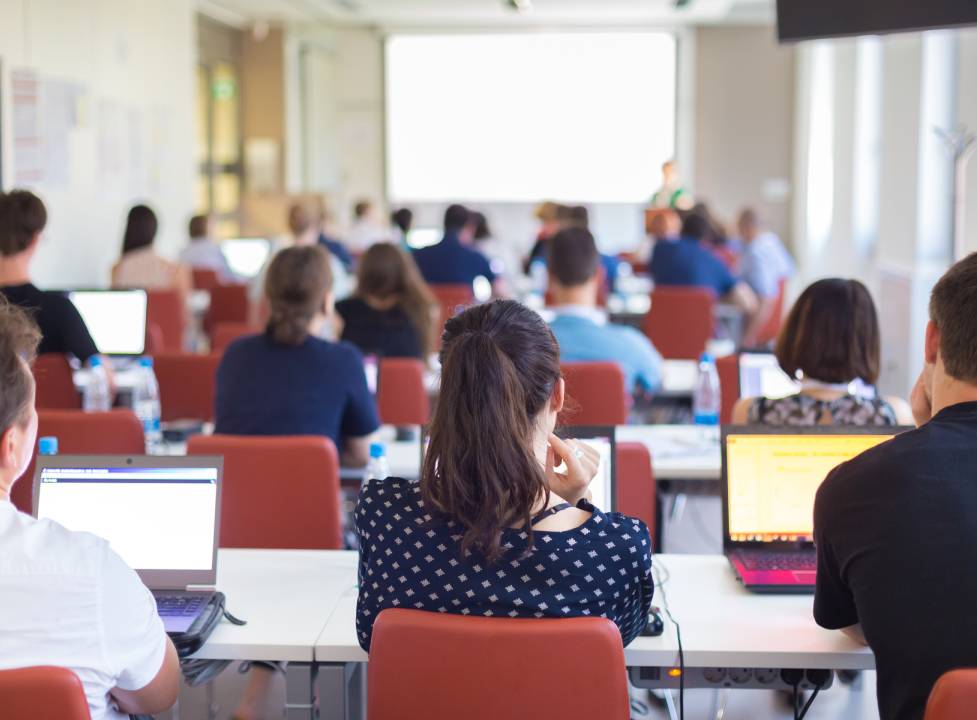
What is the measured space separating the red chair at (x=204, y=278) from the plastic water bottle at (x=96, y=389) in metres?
4.46

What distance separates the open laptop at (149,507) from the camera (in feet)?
7.98

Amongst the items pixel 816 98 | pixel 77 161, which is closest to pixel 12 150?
pixel 77 161

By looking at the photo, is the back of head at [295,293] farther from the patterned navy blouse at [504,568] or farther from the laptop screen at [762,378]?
the patterned navy blouse at [504,568]

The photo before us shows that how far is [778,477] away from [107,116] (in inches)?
300

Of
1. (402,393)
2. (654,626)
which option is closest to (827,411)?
(654,626)

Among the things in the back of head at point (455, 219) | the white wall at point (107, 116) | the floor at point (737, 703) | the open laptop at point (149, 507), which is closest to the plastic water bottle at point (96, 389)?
the floor at point (737, 703)

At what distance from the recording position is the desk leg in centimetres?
228

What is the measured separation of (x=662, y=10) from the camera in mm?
13688

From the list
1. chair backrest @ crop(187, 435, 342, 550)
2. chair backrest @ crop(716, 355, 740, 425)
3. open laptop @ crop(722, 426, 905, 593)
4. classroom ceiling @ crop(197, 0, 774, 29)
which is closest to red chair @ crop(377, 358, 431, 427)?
chair backrest @ crop(716, 355, 740, 425)

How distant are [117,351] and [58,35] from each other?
3.52 m

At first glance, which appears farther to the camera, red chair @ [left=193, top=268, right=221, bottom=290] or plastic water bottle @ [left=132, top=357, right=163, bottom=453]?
red chair @ [left=193, top=268, right=221, bottom=290]

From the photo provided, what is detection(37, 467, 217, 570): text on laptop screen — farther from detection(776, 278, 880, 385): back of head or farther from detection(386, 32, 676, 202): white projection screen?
detection(386, 32, 676, 202): white projection screen

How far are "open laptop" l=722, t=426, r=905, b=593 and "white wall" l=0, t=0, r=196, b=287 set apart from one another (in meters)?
5.98

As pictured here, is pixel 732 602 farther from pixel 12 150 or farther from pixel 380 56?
pixel 380 56
